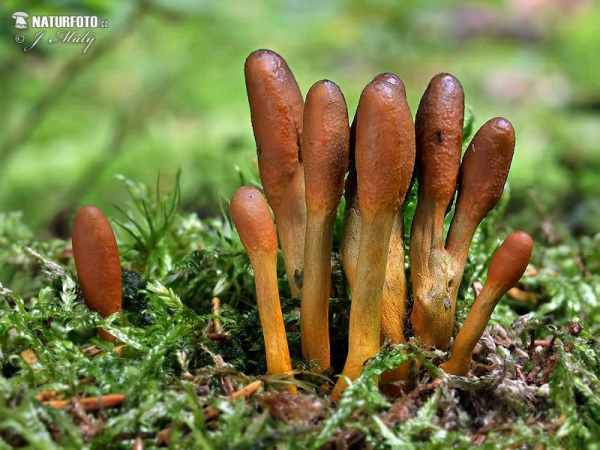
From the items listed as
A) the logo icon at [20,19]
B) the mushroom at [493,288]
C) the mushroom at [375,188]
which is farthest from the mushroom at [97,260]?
the logo icon at [20,19]

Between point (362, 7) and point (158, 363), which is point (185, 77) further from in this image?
point (158, 363)

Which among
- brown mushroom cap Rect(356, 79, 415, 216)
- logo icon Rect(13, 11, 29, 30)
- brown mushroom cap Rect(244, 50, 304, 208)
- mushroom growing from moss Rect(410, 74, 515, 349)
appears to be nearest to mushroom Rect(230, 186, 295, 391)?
brown mushroom cap Rect(244, 50, 304, 208)

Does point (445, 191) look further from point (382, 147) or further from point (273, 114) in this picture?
point (273, 114)

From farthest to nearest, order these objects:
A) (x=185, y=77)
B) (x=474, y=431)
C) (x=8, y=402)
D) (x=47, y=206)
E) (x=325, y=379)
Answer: (x=185, y=77), (x=47, y=206), (x=325, y=379), (x=474, y=431), (x=8, y=402)

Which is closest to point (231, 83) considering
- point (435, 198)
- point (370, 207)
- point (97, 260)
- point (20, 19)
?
point (20, 19)

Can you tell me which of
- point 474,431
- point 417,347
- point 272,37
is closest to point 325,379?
point 417,347

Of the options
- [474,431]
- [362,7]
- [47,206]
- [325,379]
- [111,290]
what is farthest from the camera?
[362,7]

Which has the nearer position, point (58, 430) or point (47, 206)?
point (58, 430)
